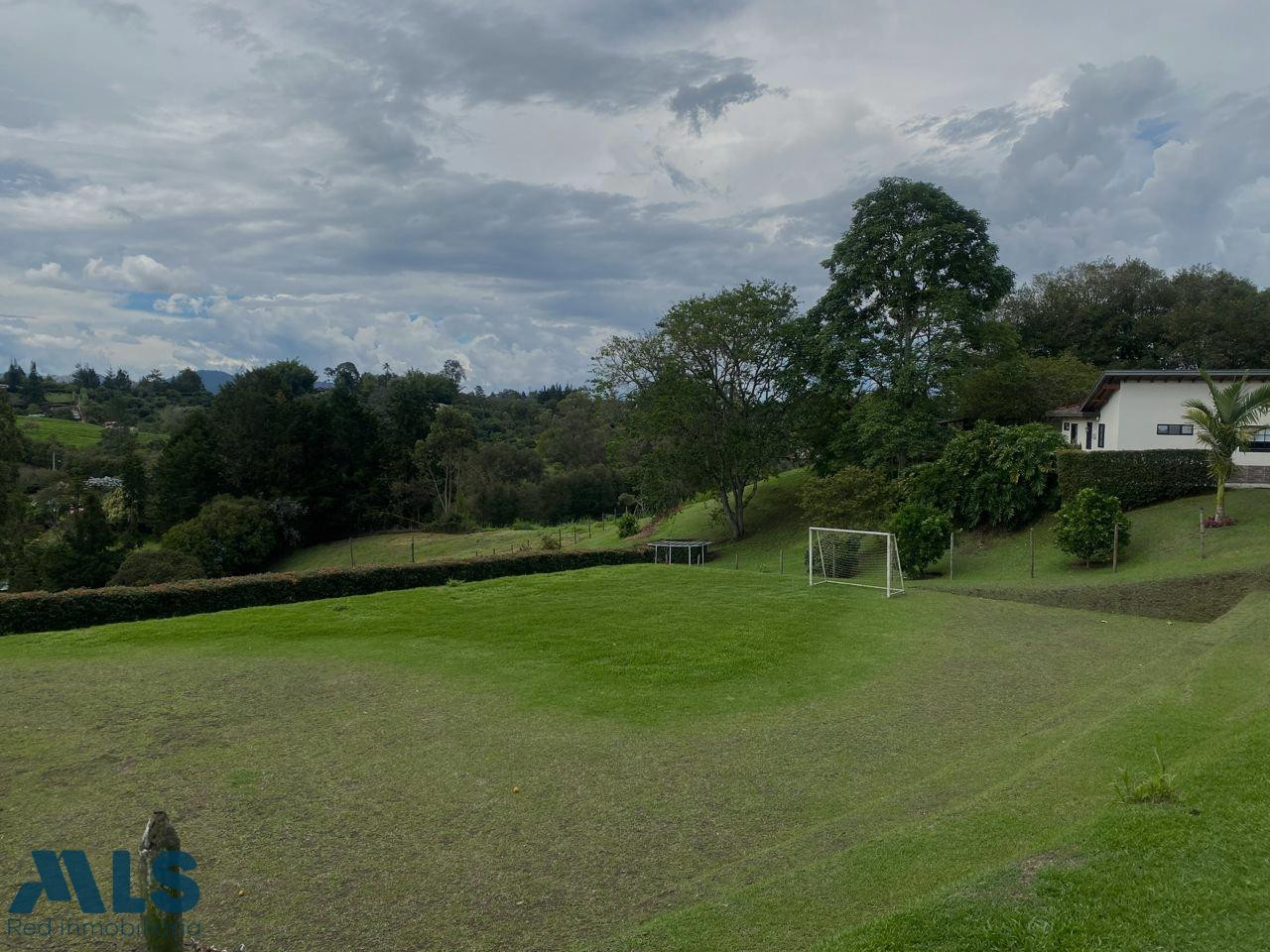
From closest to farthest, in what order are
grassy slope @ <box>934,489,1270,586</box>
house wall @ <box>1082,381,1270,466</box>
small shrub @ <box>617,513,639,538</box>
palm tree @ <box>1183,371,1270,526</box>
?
grassy slope @ <box>934,489,1270,586</box> → palm tree @ <box>1183,371,1270,526</box> → house wall @ <box>1082,381,1270,466</box> → small shrub @ <box>617,513,639,538</box>

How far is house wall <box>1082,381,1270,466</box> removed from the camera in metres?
28.7

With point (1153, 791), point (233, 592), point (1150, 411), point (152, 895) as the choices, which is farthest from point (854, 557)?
point (152, 895)

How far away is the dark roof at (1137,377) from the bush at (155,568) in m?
36.6

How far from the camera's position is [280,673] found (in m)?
13.6

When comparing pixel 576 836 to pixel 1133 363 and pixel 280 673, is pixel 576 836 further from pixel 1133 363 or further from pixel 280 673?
pixel 1133 363

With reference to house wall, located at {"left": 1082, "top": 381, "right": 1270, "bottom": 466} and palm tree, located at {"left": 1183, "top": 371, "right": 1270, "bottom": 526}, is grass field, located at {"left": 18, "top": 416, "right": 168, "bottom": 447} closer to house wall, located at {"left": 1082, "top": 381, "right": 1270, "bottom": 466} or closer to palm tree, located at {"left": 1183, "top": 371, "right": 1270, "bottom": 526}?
house wall, located at {"left": 1082, "top": 381, "right": 1270, "bottom": 466}

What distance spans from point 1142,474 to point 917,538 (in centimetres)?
765

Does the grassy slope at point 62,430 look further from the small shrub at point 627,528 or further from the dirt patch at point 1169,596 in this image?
the dirt patch at point 1169,596

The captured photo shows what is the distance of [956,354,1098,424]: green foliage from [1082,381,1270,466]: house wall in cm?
758

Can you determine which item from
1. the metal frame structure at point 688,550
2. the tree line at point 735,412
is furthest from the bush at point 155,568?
the metal frame structure at point 688,550

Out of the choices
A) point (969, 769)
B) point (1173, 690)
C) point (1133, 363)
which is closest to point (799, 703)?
point (969, 769)

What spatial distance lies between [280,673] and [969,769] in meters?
10.5

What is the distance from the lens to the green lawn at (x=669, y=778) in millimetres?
5344

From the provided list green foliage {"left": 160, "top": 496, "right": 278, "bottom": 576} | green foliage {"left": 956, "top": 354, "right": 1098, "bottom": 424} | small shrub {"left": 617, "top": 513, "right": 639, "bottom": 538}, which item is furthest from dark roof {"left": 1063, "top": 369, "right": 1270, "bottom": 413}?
green foliage {"left": 160, "top": 496, "right": 278, "bottom": 576}
